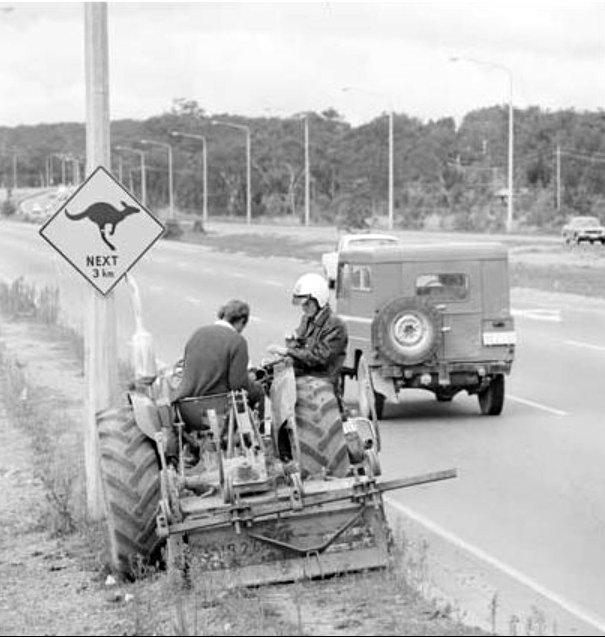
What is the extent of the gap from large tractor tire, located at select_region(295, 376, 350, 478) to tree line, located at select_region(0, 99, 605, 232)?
74.3 metres

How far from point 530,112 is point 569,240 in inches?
2303

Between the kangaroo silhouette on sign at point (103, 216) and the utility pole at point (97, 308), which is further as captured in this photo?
the utility pole at point (97, 308)

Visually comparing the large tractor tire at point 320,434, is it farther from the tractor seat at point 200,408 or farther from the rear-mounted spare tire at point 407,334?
the rear-mounted spare tire at point 407,334

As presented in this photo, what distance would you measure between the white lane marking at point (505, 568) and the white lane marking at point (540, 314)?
19.5 meters

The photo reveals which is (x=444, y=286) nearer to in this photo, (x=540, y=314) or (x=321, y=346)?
(x=321, y=346)

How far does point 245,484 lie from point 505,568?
2.15 meters

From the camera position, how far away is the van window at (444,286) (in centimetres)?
1750

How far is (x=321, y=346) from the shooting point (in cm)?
1209

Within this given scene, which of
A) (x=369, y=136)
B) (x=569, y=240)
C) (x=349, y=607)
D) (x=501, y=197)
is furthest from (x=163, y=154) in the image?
(x=349, y=607)

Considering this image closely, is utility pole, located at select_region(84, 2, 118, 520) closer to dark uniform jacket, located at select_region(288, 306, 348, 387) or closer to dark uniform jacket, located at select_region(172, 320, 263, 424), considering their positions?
dark uniform jacket, located at select_region(172, 320, 263, 424)

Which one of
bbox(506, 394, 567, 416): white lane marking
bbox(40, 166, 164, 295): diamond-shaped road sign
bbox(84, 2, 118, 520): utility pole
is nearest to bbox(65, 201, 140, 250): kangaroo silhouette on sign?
bbox(40, 166, 164, 295): diamond-shaped road sign

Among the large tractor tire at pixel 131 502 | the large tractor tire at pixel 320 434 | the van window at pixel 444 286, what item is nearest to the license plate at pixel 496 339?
the van window at pixel 444 286

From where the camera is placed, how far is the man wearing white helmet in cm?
1207

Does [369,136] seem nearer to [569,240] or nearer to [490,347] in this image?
[569,240]
